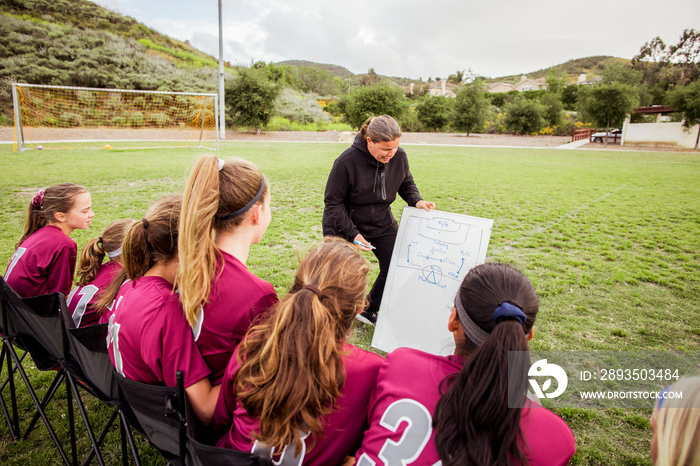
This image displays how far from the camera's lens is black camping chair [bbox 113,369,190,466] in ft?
4.11

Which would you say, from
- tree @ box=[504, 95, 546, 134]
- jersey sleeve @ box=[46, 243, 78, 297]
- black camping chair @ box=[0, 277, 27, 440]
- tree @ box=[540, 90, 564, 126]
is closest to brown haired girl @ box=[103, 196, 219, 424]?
black camping chair @ box=[0, 277, 27, 440]

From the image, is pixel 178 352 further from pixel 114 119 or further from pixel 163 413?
pixel 114 119

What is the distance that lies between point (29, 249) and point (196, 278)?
5.80ft

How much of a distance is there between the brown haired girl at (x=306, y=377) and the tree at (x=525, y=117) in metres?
38.8

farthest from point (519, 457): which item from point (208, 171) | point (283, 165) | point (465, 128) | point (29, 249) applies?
point (465, 128)

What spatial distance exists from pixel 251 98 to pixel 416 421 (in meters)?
27.6

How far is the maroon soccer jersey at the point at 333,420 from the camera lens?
1.24 m

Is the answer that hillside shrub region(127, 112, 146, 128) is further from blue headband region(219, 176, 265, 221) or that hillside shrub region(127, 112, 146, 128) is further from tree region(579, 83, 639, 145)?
tree region(579, 83, 639, 145)

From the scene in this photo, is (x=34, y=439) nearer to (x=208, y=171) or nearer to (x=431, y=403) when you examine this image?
(x=208, y=171)

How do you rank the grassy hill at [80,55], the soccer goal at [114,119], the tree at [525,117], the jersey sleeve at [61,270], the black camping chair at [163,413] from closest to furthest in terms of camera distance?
1. the black camping chair at [163,413]
2. the jersey sleeve at [61,270]
3. the soccer goal at [114,119]
4. the grassy hill at [80,55]
5. the tree at [525,117]

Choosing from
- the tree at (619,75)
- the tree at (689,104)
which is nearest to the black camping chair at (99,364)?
the tree at (689,104)

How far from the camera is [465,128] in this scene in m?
34.5

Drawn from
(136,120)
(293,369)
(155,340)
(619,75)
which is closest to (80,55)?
(136,120)

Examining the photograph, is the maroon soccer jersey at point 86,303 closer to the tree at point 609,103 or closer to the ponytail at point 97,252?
the ponytail at point 97,252
